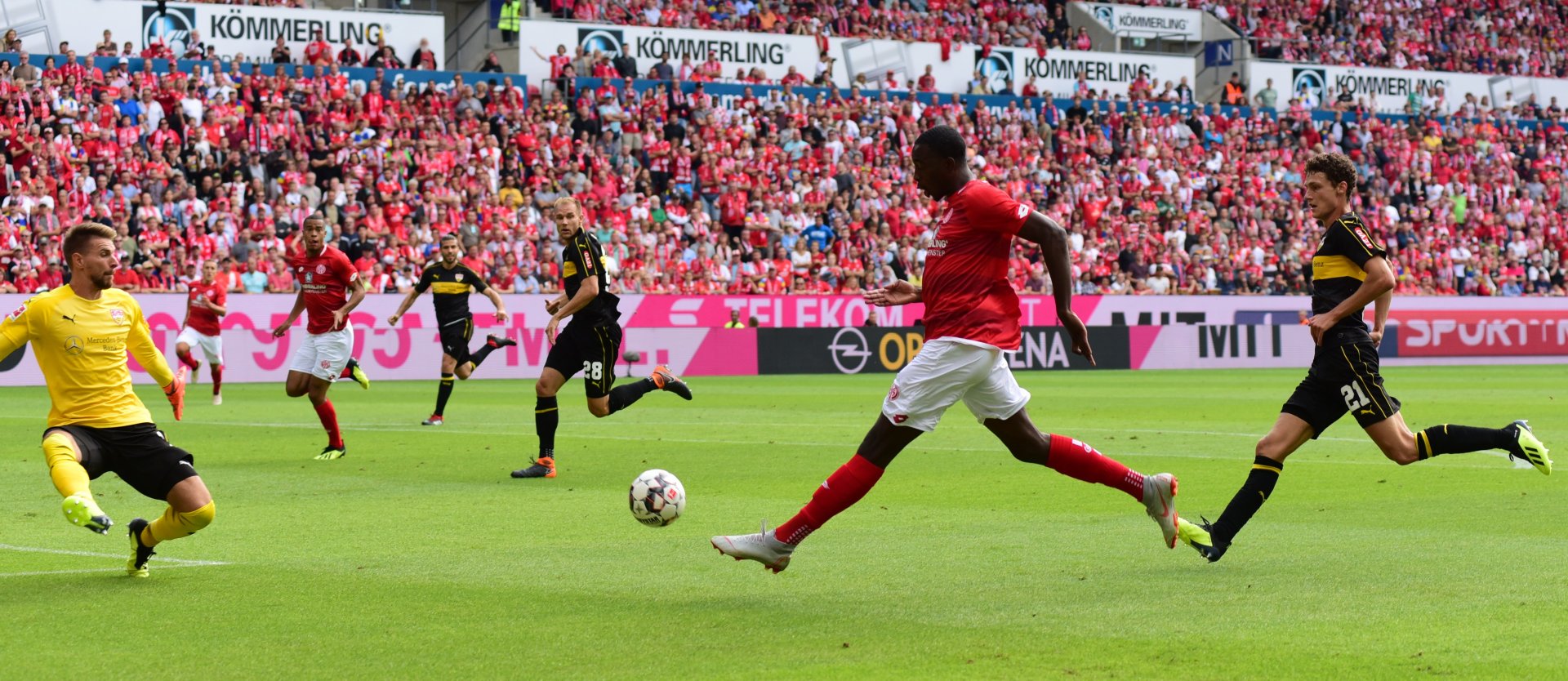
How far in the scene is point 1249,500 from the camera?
8.51 meters

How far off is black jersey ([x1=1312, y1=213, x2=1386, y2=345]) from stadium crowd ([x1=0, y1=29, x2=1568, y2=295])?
24158 millimetres

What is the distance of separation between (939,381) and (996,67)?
38442mm

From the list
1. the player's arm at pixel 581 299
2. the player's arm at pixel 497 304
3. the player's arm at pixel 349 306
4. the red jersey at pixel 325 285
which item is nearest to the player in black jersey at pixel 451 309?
the player's arm at pixel 497 304

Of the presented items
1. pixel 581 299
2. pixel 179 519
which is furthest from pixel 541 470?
pixel 179 519

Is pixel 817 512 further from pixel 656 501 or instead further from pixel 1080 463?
pixel 656 501

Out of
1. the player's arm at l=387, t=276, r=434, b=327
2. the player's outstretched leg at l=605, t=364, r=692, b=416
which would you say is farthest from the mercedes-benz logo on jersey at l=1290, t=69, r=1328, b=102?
the player's outstretched leg at l=605, t=364, r=692, b=416

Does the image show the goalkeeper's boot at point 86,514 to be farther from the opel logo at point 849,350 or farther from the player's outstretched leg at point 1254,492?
the opel logo at point 849,350

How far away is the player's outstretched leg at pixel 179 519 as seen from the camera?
25.8 ft

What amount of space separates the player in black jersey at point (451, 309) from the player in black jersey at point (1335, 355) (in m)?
12.0

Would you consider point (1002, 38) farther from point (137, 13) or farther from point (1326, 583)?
point (1326, 583)

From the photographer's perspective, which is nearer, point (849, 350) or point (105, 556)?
point (105, 556)

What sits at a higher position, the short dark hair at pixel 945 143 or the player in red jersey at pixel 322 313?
the short dark hair at pixel 945 143

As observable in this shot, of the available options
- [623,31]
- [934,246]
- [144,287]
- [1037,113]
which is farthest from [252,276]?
[934,246]

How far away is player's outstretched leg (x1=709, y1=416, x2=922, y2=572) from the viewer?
767cm
